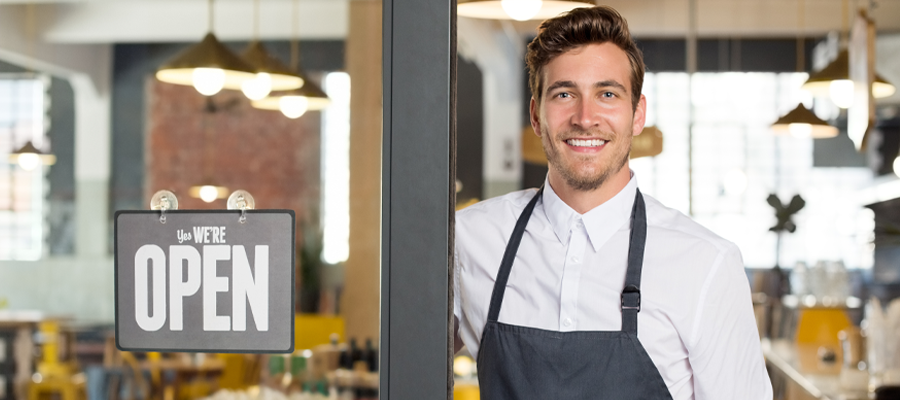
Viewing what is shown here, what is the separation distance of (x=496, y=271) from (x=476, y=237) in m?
0.06

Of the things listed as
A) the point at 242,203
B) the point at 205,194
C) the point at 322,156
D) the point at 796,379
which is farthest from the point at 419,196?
the point at 322,156

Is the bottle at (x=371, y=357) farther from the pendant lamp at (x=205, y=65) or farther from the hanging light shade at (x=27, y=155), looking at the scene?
the hanging light shade at (x=27, y=155)

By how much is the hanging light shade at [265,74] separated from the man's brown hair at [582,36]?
6.27 feet

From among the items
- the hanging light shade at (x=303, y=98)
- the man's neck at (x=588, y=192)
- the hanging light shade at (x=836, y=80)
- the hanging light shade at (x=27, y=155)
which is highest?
the hanging light shade at (x=836, y=80)

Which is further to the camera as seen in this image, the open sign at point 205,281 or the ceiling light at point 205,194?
the ceiling light at point 205,194

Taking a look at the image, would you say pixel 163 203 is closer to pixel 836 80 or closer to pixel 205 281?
pixel 205 281

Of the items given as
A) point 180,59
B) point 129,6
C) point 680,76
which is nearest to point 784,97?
point 680,76

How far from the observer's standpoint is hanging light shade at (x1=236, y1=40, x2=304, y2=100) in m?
2.75

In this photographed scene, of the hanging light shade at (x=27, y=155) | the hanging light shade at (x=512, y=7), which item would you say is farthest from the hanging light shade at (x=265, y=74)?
the hanging light shade at (x=27, y=155)

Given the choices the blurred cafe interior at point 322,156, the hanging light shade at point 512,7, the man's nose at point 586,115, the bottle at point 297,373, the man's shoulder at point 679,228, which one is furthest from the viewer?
the blurred cafe interior at point 322,156

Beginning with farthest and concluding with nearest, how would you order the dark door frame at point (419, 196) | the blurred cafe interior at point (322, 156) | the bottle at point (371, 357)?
1. the bottle at point (371, 357)
2. the blurred cafe interior at point (322, 156)
3. the dark door frame at point (419, 196)

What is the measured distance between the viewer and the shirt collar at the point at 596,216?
105cm

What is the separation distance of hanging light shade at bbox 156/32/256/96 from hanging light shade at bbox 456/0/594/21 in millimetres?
1114

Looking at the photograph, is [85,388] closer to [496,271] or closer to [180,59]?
[180,59]
